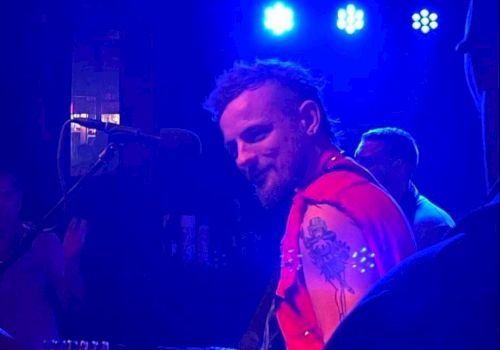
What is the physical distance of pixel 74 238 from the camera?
3643mm

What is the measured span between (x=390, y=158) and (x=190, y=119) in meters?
1.52

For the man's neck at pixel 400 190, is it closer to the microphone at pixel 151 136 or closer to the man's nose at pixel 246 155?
the man's nose at pixel 246 155

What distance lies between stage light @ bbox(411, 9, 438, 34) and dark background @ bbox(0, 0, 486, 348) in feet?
0.15

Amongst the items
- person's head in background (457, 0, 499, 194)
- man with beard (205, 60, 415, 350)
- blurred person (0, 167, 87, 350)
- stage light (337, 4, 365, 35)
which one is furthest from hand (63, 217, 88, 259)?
person's head in background (457, 0, 499, 194)

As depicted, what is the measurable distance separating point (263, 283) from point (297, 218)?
1969mm

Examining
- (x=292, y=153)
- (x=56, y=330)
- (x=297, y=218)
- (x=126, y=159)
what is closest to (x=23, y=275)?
→ (x=56, y=330)

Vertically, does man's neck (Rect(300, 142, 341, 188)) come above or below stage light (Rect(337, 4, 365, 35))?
below

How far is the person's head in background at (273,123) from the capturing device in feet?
8.02

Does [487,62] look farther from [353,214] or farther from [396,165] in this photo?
[396,165]

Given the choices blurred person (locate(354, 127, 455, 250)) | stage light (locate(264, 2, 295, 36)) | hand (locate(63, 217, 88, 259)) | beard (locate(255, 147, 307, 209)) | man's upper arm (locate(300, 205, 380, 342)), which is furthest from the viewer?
stage light (locate(264, 2, 295, 36))

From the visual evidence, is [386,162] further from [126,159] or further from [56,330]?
[56,330]

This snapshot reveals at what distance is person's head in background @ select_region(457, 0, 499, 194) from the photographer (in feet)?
1.85

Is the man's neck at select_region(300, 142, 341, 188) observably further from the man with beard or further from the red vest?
the red vest

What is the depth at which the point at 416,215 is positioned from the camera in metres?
3.07
